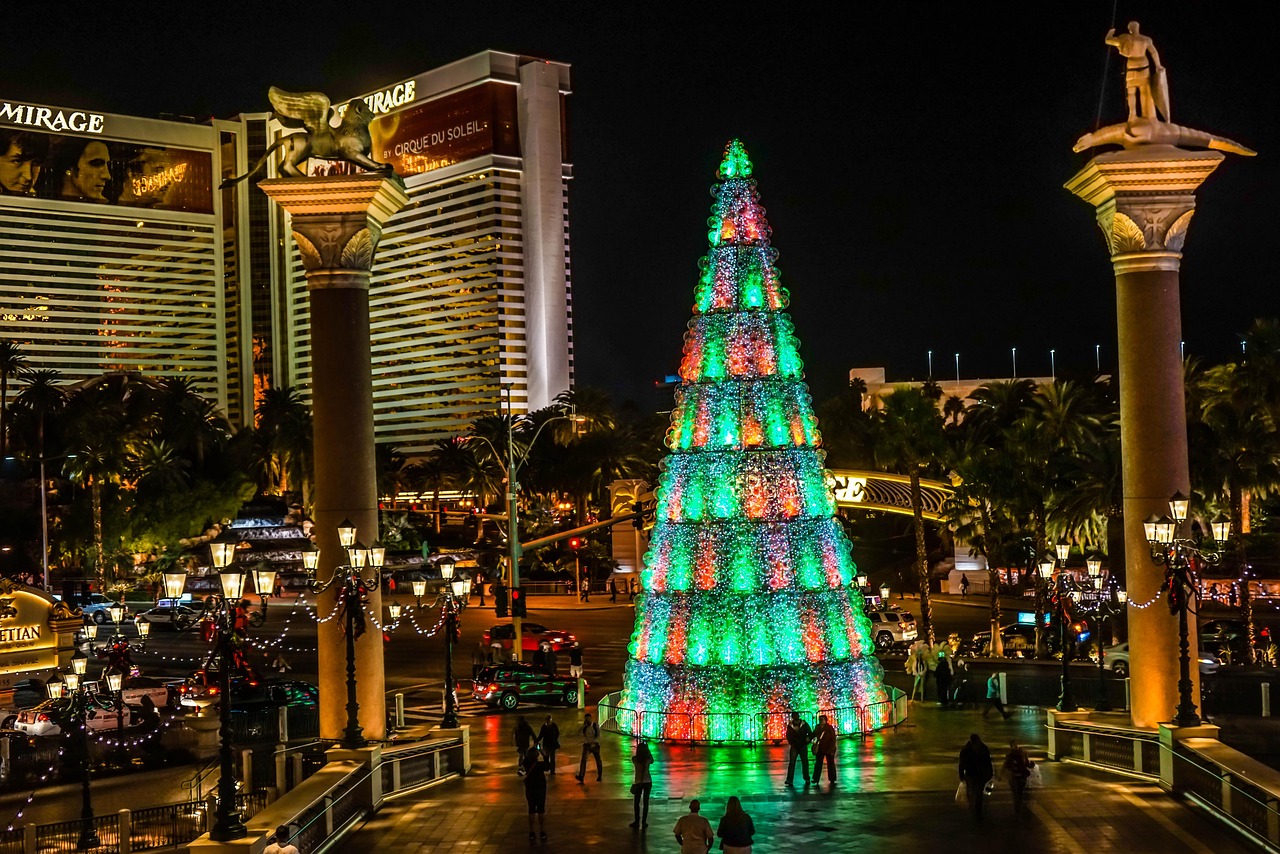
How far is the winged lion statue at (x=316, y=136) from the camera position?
2398cm

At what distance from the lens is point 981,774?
818 inches

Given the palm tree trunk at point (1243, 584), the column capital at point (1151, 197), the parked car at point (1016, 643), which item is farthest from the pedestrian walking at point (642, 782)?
the parked car at point (1016, 643)

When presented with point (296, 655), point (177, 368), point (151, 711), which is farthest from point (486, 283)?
point (151, 711)

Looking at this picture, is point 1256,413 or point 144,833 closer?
point 144,833

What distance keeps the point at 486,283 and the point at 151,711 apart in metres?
135

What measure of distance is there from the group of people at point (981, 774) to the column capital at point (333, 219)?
11.8m

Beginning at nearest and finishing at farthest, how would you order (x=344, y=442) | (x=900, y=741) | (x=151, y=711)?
(x=344, y=442), (x=900, y=741), (x=151, y=711)

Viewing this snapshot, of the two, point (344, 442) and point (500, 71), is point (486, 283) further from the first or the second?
point (344, 442)

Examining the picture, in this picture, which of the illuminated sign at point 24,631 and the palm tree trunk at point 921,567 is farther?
the palm tree trunk at point 921,567

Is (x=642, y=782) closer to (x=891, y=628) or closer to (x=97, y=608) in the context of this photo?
(x=891, y=628)

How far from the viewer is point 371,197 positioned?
23.9 meters

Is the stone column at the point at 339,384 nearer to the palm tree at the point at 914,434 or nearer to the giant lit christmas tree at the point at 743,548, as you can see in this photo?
the giant lit christmas tree at the point at 743,548

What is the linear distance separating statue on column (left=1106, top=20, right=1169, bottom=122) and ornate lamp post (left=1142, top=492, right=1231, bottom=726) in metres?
6.13

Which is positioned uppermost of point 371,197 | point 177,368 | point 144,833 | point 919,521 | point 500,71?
point 500,71
